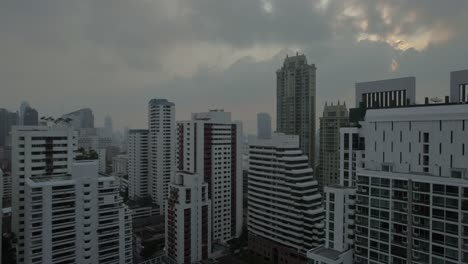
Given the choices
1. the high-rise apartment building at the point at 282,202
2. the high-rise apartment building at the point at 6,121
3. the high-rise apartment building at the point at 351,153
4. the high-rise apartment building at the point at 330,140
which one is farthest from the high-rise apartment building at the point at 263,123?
the high-rise apartment building at the point at 351,153

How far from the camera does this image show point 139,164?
2215 inches

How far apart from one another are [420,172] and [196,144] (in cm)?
2556

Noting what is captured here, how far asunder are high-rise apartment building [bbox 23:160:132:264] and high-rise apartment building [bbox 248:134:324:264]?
14.5 m

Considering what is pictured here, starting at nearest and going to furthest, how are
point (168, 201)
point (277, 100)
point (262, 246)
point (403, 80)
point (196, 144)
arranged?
point (403, 80) < point (168, 201) < point (262, 246) < point (196, 144) < point (277, 100)

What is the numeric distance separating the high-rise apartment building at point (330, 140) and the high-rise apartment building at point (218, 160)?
51.7 ft

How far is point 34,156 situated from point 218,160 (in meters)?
19.3

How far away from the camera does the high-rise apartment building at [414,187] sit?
1508cm

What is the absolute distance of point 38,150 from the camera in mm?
28031

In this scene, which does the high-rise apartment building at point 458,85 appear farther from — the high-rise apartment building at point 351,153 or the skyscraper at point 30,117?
the skyscraper at point 30,117

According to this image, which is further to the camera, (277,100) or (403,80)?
(277,100)

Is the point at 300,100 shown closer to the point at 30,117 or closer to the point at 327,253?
the point at 327,253

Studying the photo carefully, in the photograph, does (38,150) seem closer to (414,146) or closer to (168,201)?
(168,201)

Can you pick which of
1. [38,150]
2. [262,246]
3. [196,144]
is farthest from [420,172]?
[38,150]

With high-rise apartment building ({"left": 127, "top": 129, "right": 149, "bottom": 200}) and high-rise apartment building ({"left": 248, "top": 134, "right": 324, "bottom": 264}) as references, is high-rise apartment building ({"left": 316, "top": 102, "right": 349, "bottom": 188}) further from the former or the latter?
high-rise apartment building ({"left": 127, "top": 129, "right": 149, "bottom": 200})
